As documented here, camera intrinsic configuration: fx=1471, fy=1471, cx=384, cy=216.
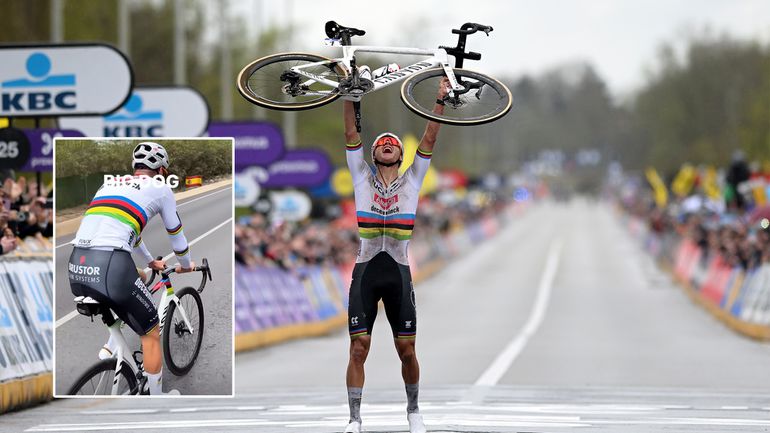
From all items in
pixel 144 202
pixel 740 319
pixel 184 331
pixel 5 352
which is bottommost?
pixel 740 319

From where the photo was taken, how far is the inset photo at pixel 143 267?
9.78 m

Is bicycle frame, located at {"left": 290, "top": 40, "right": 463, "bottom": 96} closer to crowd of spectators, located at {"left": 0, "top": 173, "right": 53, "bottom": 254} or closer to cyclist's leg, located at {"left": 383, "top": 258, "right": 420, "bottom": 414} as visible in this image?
cyclist's leg, located at {"left": 383, "top": 258, "right": 420, "bottom": 414}

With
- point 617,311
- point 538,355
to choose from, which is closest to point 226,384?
point 538,355

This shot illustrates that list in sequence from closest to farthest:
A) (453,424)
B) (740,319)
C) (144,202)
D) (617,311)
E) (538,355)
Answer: (144,202)
(453,424)
(538,355)
(740,319)
(617,311)

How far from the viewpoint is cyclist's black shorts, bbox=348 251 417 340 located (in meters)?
9.77

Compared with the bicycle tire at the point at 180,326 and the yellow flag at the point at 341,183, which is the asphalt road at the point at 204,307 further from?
the yellow flag at the point at 341,183

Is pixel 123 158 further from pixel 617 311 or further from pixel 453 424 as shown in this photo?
pixel 617 311

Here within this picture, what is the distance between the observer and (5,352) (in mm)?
12812

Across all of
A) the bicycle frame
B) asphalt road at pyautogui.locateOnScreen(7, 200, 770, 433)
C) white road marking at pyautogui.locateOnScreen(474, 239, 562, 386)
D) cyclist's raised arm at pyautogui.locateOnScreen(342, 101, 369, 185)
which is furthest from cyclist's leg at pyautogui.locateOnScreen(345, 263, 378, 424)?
white road marking at pyautogui.locateOnScreen(474, 239, 562, 386)

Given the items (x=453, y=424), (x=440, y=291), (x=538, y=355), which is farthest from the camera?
(x=440, y=291)

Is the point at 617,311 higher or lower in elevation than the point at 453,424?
lower

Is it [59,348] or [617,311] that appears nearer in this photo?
[59,348]

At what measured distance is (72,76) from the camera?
16500mm

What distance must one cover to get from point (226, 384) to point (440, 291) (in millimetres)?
36460
